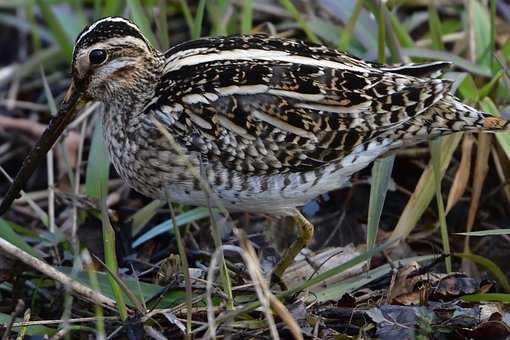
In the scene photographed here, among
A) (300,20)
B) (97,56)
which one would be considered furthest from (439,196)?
(97,56)

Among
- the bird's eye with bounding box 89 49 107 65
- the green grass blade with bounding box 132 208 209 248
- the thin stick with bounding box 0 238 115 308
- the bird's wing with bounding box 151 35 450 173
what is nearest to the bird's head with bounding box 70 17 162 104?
the bird's eye with bounding box 89 49 107 65

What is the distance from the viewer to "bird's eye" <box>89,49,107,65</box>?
3.94 metres

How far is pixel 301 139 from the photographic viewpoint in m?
3.92

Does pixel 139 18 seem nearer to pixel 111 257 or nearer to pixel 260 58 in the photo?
pixel 260 58

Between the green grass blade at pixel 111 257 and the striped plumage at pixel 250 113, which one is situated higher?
the striped plumage at pixel 250 113

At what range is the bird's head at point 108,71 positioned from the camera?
3941 mm

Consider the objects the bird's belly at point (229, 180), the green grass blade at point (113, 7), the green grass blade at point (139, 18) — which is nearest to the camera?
the bird's belly at point (229, 180)

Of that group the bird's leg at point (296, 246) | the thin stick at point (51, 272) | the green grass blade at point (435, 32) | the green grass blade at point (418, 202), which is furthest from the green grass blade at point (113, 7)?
the thin stick at point (51, 272)

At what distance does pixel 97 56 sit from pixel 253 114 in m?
0.63

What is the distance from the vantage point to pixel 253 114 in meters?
3.88

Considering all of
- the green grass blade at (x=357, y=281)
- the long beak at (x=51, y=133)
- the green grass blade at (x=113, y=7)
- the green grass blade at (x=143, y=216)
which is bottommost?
the green grass blade at (x=357, y=281)

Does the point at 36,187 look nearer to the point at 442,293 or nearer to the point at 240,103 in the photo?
the point at 240,103

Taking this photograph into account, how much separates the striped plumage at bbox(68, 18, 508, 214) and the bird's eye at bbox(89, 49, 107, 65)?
0.02 meters

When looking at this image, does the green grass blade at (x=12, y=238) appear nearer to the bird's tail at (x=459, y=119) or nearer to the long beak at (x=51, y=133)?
the long beak at (x=51, y=133)
